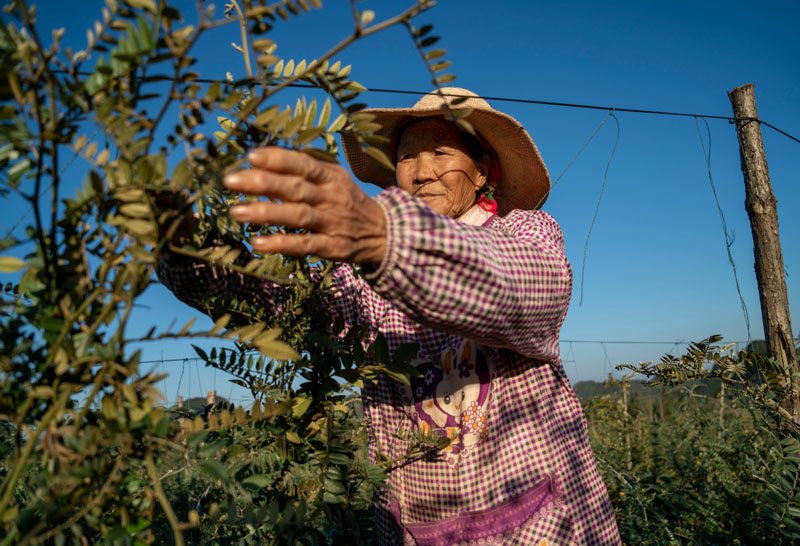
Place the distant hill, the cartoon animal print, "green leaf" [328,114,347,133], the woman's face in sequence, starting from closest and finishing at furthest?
"green leaf" [328,114,347,133], the cartoon animal print, the woman's face, the distant hill

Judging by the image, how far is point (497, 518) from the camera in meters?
1.58

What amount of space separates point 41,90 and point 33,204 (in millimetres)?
158

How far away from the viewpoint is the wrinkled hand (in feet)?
2.60

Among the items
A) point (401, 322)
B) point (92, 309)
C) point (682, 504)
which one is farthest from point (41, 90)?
point (682, 504)

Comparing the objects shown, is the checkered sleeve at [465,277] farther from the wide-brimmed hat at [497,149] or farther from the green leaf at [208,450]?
the wide-brimmed hat at [497,149]

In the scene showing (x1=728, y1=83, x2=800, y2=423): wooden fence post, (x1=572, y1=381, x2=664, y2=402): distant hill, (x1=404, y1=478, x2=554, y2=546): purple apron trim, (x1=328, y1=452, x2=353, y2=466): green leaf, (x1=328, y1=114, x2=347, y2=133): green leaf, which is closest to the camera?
(x1=328, y1=114, x2=347, y2=133): green leaf

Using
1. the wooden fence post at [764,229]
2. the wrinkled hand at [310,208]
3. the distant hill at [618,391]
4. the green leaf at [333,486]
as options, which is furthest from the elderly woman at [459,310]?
the wooden fence post at [764,229]

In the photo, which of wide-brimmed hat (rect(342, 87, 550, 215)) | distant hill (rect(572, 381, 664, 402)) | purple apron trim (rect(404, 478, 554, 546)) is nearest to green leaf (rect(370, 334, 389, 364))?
purple apron trim (rect(404, 478, 554, 546))

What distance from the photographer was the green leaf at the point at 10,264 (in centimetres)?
72

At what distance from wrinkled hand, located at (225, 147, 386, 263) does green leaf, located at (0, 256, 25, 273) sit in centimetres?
27

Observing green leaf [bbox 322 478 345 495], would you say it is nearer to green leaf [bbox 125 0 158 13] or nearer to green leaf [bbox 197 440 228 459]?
green leaf [bbox 197 440 228 459]

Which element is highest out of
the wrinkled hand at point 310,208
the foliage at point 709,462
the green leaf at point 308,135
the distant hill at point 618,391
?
the green leaf at point 308,135

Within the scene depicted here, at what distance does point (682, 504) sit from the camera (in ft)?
Result: 11.6

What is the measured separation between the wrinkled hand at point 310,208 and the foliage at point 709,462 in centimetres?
191
